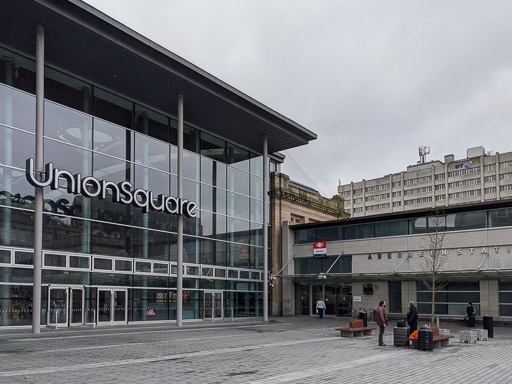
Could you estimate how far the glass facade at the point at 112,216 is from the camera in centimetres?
2297

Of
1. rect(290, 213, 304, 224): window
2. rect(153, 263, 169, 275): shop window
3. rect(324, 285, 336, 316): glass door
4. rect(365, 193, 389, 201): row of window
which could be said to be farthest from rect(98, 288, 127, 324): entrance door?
rect(365, 193, 389, 201): row of window

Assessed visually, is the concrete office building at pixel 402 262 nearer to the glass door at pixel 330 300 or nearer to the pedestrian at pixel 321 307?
the glass door at pixel 330 300

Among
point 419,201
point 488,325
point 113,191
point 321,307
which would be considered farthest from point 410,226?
point 419,201

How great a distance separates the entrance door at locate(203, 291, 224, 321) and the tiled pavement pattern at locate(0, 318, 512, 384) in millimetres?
10103

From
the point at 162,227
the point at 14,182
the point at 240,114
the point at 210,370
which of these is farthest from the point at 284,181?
the point at 210,370

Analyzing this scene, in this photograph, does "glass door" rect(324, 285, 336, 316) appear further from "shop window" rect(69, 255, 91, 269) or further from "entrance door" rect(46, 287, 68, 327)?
"entrance door" rect(46, 287, 68, 327)

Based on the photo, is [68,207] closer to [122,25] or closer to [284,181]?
[122,25]

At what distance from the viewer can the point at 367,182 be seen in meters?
122

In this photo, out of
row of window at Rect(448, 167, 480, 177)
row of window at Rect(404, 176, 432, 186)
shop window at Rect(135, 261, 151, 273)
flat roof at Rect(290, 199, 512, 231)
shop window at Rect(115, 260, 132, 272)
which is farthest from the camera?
row of window at Rect(404, 176, 432, 186)

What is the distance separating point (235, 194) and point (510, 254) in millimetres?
17174

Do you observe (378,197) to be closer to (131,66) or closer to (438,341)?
(131,66)

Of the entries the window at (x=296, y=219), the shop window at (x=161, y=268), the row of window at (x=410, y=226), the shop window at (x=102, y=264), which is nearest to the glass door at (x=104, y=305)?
the shop window at (x=102, y=264)

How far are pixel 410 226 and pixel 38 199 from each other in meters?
23.0

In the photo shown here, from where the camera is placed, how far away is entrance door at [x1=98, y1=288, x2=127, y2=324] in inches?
1019
